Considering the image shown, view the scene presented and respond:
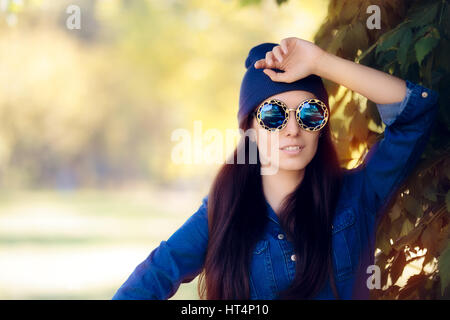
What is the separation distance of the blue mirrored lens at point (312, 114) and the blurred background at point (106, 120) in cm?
99

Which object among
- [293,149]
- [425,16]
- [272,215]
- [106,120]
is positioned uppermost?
[106,120]

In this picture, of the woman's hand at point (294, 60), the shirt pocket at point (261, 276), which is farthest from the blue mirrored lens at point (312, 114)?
the shirt pocket at point (261, 276)

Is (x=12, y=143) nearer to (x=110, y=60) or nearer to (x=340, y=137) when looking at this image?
(x=110, y=60)

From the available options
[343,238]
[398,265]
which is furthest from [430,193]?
[343,238]

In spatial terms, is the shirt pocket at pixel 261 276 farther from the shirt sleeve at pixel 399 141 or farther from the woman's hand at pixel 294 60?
the woman's hand at pixel 294 60

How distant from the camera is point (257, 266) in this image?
2.36m

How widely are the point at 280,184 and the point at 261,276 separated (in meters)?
0.35

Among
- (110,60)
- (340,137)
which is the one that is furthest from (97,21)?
(340,137)

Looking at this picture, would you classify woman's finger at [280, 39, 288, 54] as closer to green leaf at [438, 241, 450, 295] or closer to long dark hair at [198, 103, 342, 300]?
long dark hair at [198, 103, 342, 300]

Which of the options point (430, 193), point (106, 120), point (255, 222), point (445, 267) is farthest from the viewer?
point (106, 120)

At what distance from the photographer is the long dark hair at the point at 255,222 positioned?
232cm

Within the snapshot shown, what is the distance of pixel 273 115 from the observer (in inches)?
92.5

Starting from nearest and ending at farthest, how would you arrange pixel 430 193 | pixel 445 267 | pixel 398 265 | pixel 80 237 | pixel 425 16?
→ pixel 445 267, pixel 425 16, pixel 430 193, pixel 398 265, pixel 80 237

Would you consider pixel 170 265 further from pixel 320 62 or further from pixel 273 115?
pixel 320 62
